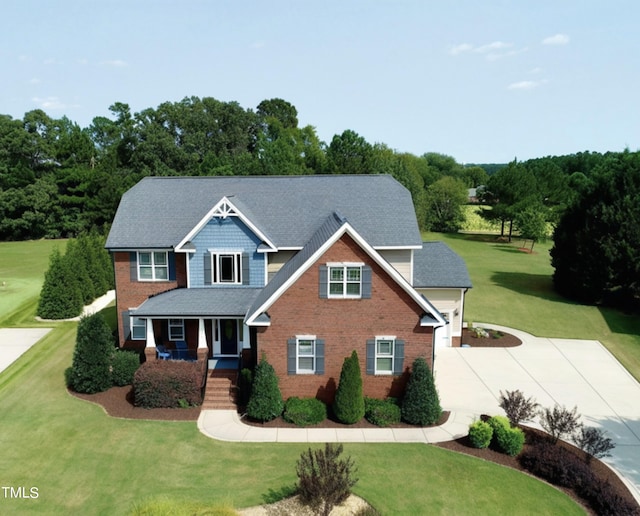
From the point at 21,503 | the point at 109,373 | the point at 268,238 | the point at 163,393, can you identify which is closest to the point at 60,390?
the point at 109,373

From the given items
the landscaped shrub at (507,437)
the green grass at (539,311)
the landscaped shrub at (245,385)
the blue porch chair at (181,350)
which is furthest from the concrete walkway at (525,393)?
the blue porch chair at (181,350)

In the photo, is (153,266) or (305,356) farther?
(153,266)

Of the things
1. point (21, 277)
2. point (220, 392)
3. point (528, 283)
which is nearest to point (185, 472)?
point (220, 392)

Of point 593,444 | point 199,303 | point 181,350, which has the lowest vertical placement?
point 593,444

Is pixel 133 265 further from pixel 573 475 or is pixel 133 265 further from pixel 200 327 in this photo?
pixel 573 475

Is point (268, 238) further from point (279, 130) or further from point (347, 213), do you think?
point (279, 130)

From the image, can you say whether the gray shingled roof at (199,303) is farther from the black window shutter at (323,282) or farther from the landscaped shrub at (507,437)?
the landscaped shrub at (507,437)

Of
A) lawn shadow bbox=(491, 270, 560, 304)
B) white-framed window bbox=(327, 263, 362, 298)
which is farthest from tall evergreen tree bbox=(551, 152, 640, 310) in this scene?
white-framed window bbox=(327, 263, 362, 298)
